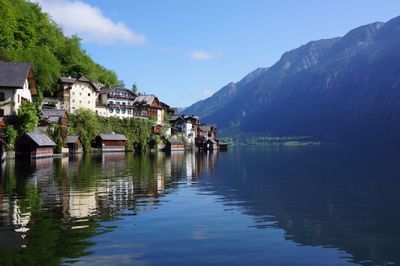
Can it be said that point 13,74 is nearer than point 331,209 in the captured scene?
No

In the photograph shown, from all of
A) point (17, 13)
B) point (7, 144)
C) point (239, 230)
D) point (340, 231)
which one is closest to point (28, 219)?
point (239, 230)

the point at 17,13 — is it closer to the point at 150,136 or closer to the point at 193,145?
the point at 150,136

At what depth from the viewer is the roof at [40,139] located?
7456 centimetres

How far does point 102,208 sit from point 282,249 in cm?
1213

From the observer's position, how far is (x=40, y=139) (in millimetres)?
77312

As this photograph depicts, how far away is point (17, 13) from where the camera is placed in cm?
11588

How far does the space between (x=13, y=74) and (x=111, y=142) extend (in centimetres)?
4251

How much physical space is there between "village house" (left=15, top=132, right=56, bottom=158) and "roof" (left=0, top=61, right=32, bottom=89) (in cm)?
865

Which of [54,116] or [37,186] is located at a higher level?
[54,116]

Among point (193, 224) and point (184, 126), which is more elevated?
point (184, 126)

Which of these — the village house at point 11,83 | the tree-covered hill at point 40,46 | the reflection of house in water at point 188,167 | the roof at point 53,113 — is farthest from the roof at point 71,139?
the reflection of house in water at point 188,167

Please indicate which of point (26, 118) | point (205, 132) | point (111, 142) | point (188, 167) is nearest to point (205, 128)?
point (205, 132)

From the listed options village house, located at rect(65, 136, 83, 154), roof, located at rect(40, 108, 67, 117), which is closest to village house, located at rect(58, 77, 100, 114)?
roof, located at rect(40, 108, 67, 117)

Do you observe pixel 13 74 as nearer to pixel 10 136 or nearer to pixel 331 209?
pixel 10 136
